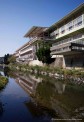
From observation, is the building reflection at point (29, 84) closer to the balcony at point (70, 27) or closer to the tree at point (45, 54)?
the balcony at point (70, 27)


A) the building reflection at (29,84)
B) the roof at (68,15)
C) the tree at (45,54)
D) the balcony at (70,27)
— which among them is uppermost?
the roof at (68,15)

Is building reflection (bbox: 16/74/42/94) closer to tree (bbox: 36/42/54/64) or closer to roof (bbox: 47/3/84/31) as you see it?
tree (bbox: 36/42/54/64)

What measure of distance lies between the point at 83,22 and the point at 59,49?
23.3 ft

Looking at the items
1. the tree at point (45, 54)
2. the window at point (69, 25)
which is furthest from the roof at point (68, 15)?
the tree at point (45, 54)

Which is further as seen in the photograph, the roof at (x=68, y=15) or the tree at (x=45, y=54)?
the tree at (x=45, y=54)

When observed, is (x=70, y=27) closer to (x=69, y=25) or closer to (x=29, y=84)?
(x=69, y=25)

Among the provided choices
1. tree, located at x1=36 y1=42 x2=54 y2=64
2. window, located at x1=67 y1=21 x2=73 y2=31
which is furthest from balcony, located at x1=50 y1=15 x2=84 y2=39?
tree, located at x1=36 y1=42 x2=54 y2=64

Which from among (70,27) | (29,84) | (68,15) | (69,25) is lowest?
(29,84)


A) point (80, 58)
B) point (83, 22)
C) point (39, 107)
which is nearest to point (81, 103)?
point (39, 107)

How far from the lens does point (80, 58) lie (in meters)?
36.6

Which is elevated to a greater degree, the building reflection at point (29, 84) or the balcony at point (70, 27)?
the balcony at point (70, 27)

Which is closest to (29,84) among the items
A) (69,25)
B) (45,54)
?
(69,25)

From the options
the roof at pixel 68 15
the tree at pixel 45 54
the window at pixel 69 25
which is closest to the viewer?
the roof at pixel 68 15

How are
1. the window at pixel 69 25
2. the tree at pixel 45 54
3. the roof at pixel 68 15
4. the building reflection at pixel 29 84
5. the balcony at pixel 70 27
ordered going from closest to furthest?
1. the building reflection at pixel 29 84
2. the roof at pixel 68 15
3. the balcony at pixel 70 27
4. the window at pixel 69 25
5. the tree at pixel 45 54
